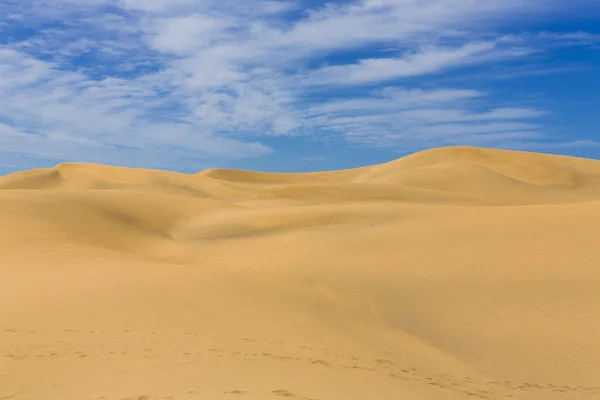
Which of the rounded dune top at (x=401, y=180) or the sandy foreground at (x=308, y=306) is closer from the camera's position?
the sandy foreground at (x=308, y=306)

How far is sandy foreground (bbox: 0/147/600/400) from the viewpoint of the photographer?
20.0ft

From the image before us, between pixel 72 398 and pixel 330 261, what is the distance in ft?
27.5

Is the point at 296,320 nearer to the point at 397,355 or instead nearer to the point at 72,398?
the point at 397,355

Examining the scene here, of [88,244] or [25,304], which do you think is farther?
[88,244]

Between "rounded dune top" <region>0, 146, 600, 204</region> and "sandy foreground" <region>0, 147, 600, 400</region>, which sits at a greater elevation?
"rounded dune top" <region>0, 146, 600, 204</region>

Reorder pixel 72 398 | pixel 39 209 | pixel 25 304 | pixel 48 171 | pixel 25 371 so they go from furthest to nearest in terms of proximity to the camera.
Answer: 1. pixel 48 171
2. pixel 39 209
3. pixel 25 304
4. pixel 25 371
5. pixel 72 398

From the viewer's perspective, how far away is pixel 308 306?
932 cm

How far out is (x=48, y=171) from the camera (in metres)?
53.6

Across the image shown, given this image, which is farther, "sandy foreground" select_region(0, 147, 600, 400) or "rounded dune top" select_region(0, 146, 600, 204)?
"rounded dune top" select_region(0, 146, 600, 204)

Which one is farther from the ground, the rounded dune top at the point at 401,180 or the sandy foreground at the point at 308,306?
the rounded dune top at the point at 401,180

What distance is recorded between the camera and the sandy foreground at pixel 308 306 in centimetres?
611

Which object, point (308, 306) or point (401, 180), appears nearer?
point (308, 306)

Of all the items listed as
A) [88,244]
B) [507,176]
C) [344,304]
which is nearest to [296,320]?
[344,304]

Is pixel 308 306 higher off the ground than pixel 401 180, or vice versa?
pixel 401 180
